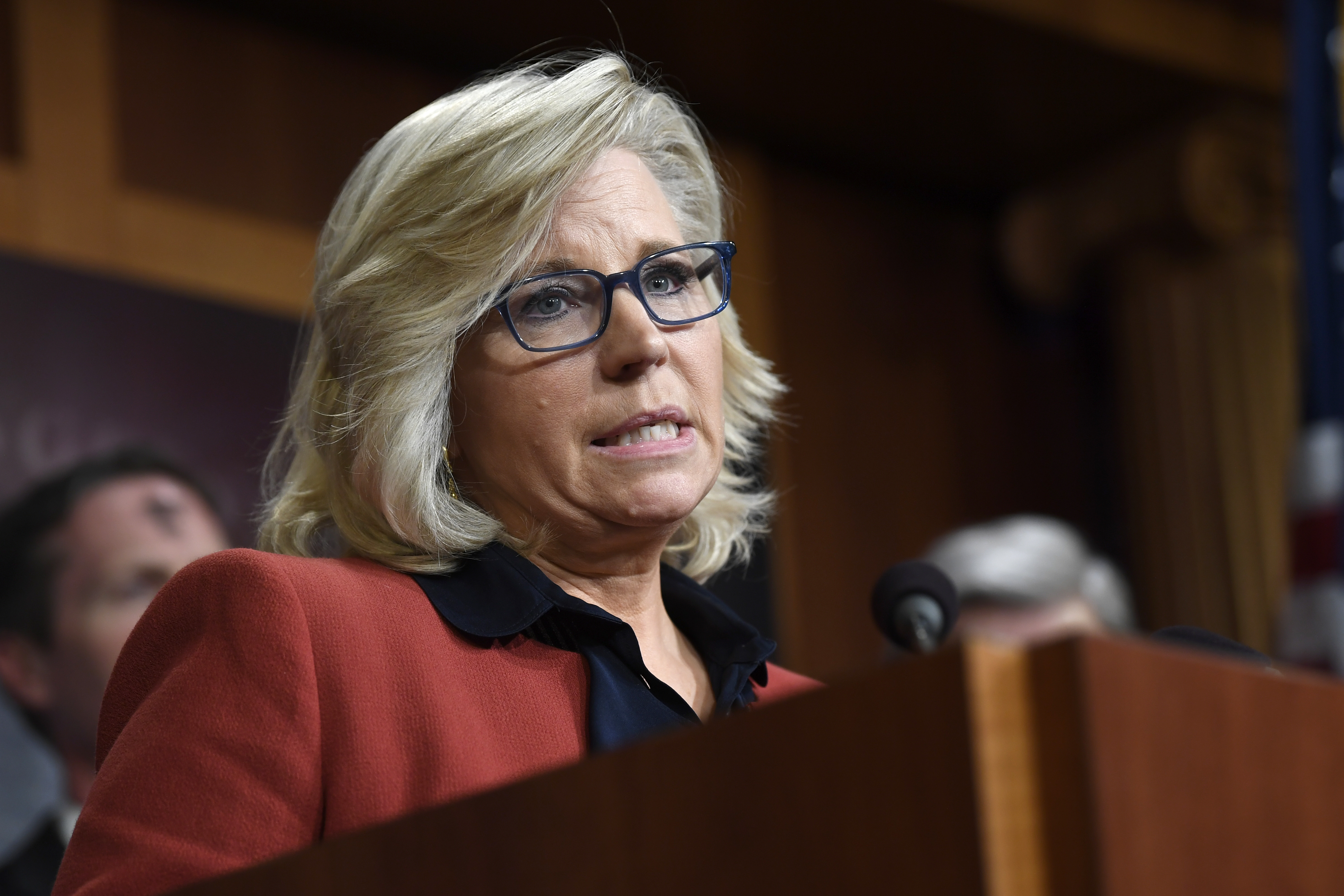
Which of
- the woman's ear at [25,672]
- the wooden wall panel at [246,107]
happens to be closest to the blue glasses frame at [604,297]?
the woman's ear at [25,672]

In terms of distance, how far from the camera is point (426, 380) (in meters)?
1.78

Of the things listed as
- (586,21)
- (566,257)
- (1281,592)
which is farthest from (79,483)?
(1281,592)

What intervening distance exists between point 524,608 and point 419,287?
376 millimetres

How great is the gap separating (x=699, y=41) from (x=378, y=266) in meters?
2.73

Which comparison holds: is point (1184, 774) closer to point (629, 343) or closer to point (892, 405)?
point (629, 343)

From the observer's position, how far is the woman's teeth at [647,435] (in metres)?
1.76

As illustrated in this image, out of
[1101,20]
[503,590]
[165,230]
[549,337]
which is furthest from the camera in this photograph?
[1101,20]

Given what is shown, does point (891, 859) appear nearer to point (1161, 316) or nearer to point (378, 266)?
point (378, 266)

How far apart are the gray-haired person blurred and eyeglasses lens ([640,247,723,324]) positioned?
1958 millimetres

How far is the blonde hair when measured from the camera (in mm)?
1749

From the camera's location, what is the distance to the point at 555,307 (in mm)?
1790

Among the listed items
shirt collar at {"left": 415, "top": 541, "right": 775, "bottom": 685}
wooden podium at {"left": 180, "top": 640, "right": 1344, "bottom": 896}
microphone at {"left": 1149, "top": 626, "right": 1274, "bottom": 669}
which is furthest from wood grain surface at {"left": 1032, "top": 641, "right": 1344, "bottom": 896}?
shirt collar at {"left": 415, "top": 541, "right": 775, "bottom": 685}

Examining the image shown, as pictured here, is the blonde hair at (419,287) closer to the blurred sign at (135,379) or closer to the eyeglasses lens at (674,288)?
the eyeglasses lens at (674,288)

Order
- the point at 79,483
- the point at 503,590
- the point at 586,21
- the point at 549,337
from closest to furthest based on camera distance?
1. the point at 503,590
2. the point at 549,337
3. the point at 79,483
4. the point at 586,21
